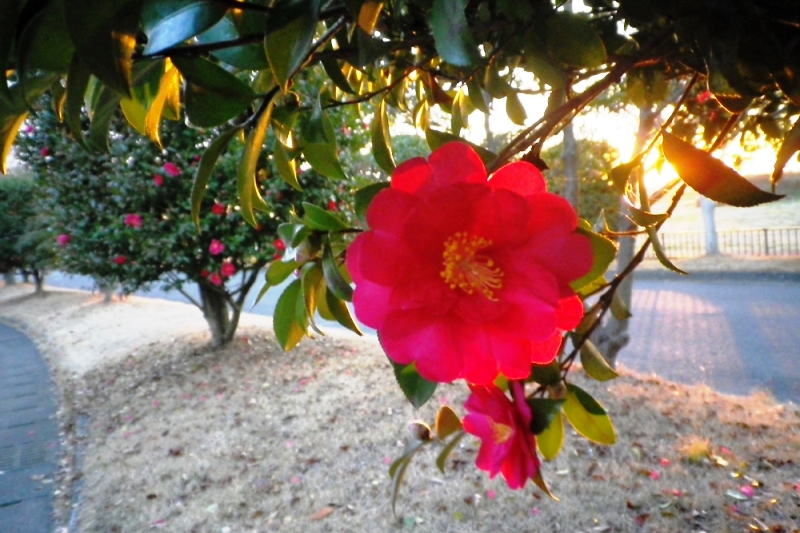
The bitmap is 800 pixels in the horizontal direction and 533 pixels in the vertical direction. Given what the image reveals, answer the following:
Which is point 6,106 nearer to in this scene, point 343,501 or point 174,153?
point 343,501

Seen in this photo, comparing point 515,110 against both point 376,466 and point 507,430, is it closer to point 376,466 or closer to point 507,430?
point 507,430

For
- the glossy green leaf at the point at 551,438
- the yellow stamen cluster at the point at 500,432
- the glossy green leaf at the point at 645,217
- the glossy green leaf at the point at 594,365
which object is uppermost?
the glossy green leaf at the point at 645,217

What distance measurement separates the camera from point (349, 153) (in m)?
4.71

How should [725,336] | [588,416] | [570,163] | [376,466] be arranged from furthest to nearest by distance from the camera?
[725,336] < [570,163] < [376,466] < [588,416]

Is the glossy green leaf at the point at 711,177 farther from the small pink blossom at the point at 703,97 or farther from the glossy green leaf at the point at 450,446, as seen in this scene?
the small pink blossom at the point at 703,97

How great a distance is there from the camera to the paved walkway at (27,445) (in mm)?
3000

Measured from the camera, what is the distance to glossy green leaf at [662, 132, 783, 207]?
0.49 meters

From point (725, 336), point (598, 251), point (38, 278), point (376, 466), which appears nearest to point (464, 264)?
point (598, 251)

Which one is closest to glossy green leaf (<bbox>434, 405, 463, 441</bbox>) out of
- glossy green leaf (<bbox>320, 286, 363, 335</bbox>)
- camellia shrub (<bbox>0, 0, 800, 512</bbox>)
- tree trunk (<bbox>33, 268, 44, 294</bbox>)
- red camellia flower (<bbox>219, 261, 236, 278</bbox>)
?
camellia shrub (<bbox>0, 0, 800, 512</bbox>)

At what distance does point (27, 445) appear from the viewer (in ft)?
12.9

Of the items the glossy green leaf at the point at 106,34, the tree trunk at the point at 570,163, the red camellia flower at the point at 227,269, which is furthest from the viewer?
the red camellia flower at the point at 227,269

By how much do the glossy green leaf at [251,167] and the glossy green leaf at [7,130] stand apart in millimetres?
208

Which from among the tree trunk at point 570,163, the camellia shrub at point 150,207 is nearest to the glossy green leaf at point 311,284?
the tree trunk at point 570,163

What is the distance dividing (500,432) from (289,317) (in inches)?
10.7
